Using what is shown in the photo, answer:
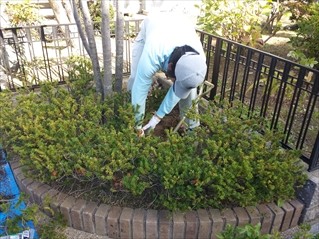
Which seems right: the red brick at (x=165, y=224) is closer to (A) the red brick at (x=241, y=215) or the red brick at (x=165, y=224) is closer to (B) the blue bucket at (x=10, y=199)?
(A) the red brick at (x=241, y=215)

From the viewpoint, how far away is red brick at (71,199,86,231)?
2.22 metres

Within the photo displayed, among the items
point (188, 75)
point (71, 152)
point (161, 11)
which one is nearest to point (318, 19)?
point (161, 11)

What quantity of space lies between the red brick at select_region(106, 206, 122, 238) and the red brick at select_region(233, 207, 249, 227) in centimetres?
81

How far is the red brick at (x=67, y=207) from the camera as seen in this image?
88.4 inches

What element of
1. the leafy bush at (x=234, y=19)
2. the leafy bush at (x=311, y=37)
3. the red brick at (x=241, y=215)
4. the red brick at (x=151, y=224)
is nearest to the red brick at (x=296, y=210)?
the red brick at (x=241, y=215)

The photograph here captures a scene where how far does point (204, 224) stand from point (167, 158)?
51 cm

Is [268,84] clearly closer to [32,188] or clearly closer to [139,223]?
[139,223]

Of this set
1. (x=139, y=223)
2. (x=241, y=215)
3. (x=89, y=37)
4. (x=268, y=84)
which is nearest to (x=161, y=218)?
(x=139, y=223)

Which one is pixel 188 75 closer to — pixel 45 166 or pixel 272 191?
pixel 272 191

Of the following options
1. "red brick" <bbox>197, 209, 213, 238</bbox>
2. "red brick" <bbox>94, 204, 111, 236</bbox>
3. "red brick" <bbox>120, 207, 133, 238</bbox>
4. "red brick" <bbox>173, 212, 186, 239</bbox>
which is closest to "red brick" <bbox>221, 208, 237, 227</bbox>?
"red brick" <bbox>197, 209, 213, 238</bbox>

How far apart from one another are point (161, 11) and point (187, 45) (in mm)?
502

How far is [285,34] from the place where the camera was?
23.8 feet

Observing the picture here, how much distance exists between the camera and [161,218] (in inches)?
85.1

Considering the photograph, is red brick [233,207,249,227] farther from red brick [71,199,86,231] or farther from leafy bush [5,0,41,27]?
leafy bush [5,0,41,27]
